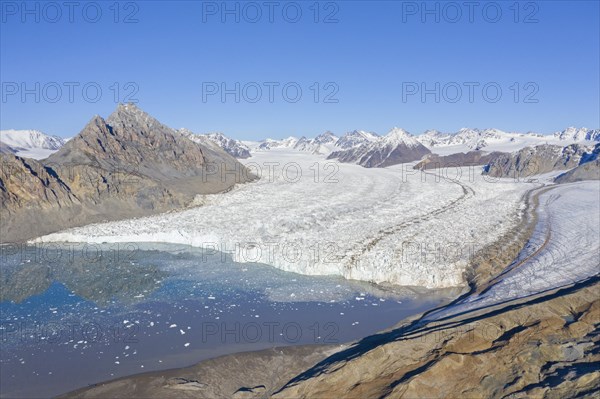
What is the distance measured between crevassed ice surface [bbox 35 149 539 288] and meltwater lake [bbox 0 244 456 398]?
1.05m

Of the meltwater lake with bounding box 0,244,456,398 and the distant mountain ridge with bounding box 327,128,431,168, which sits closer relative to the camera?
the meltwater lake with bounding box 0,244,456,398

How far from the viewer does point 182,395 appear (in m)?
8.92

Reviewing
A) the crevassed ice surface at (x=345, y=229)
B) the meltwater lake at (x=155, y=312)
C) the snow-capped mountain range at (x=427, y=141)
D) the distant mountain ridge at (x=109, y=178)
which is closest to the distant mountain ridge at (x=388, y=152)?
the snow-capped mountain range at (x=427, y=141)

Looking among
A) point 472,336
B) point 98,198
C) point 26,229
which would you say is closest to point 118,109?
point 98,198

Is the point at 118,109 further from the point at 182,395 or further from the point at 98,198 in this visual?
the point at 182,395

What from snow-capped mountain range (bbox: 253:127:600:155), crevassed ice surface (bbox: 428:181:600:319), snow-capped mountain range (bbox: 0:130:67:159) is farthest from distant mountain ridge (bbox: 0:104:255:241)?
snow-capped mountain range (bbox: 0:130:67:159)

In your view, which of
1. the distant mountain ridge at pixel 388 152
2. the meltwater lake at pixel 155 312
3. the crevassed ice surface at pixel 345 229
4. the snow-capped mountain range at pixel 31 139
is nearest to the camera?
the meltwater lake at pixel 155 312

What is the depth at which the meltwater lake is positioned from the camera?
33.7 feet

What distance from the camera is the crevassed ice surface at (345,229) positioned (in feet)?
54.7

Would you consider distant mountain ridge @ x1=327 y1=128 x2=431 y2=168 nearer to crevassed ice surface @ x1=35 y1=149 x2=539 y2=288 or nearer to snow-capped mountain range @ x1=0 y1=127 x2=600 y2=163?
snow-capped mountain range @ x1=0 y1=127 x2=600 y2=163

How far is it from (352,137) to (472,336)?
146 meters

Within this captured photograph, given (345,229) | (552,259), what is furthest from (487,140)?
(552,259)

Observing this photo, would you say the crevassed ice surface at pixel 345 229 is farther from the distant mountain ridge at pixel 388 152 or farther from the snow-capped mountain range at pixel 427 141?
the snow-capped mountain range at pixel 427 141

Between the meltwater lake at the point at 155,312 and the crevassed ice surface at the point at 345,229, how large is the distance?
1.05 meters
